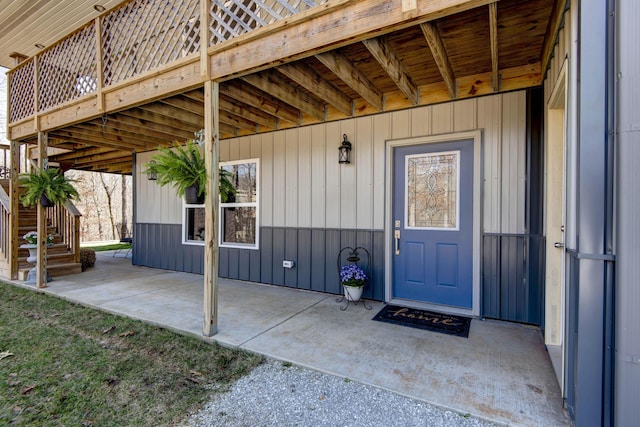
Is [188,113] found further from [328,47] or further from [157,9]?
[328,47]

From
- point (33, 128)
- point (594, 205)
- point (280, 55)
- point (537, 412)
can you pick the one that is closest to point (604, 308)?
point (594, 205)

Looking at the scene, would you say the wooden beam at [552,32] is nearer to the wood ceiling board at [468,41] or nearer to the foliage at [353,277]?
the wood ceiling board at [468,41]

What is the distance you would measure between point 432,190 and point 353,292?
1516 millimetres

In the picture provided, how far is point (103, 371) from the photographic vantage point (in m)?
2.25

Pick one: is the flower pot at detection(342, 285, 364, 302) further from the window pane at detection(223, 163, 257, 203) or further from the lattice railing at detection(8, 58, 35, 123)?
the lattice railing at detection(8, 58, 35, 123)

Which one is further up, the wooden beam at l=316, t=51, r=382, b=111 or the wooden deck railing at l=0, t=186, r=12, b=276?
the wooden beam at l=316, t=51, r=382, b=111

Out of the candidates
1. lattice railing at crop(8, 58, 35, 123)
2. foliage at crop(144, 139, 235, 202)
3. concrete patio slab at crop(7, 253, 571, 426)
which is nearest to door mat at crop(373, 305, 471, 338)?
concrete patio slab at crop(7, 253, 571, 426)

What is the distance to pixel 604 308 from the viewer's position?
1.47 meters

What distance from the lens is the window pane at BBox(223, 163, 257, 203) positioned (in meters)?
4.96

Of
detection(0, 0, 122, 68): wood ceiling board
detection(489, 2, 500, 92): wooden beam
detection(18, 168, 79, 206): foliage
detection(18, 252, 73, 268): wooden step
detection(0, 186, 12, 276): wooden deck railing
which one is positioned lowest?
detection(18, 252, 73, 268): wooden step

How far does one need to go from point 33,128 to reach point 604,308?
6.88 m

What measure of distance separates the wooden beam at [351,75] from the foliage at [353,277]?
6.52 ft

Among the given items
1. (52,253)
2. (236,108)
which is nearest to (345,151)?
(236,108)

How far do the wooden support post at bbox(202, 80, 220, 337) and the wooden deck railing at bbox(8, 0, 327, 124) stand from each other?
58 cm
